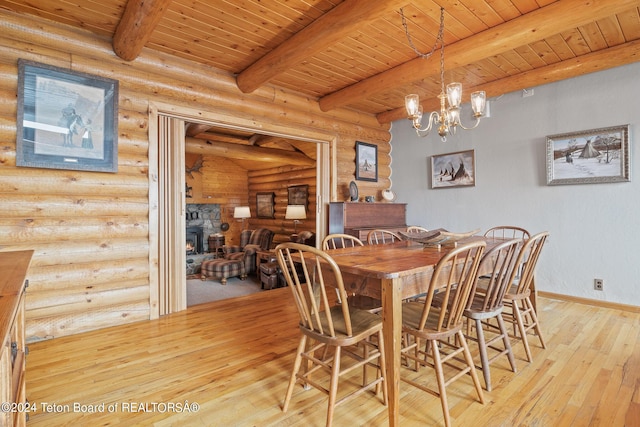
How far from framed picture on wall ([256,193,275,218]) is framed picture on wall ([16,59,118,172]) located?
5.26 m

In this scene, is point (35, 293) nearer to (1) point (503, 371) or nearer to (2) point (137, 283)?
(2) point (137, 283)

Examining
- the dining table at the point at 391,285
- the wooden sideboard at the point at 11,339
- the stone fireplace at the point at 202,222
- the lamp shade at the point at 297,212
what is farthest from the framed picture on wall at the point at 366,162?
the stone fireplace at the point at 202,222

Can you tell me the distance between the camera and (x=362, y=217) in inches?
186

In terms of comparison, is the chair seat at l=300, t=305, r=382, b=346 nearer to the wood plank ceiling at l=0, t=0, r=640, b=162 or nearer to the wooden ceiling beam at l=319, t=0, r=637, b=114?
the wood plank ceiling at l=0, t=0, r=640, b=162

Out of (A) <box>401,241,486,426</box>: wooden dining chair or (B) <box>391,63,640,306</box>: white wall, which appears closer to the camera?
(A) <box>401,241,486,426</box>: wooden dining chair

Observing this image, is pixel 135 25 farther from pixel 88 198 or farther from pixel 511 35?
pixel 511 35

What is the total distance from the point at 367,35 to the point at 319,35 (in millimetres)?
579

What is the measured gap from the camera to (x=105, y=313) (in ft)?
9.84

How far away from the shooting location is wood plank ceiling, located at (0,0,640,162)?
8.23 feet

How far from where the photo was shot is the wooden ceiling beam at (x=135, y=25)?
91.2 inches

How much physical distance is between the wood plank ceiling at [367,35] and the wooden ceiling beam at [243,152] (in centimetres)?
249

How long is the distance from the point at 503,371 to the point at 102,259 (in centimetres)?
339

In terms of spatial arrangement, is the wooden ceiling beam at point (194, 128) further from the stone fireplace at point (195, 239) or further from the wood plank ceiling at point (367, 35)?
the stone fireplace at point (195, 239)

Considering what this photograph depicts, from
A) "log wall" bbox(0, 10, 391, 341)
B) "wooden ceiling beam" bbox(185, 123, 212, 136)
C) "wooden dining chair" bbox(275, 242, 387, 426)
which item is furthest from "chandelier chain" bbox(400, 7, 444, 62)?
"wooden ceiling beam" bbox(185, 123, 212, 136)
